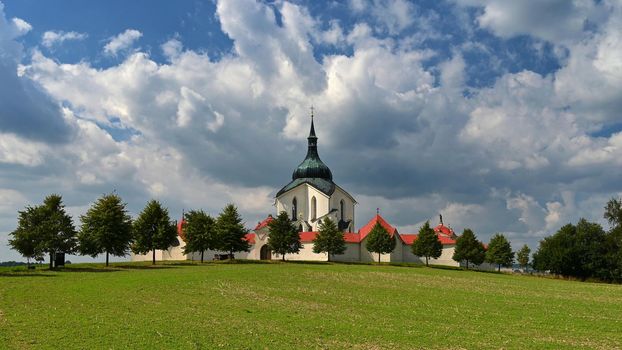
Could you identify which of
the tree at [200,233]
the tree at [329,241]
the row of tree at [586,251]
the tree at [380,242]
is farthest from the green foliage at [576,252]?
the tree at [200,233]

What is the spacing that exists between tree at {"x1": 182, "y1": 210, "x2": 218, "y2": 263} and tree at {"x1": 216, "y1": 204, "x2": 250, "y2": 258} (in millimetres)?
1139

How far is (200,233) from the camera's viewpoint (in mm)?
71875

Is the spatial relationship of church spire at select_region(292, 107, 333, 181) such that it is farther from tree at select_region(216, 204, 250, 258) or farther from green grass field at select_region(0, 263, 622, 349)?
green grass field at select_region(0, 263, 622, 349)

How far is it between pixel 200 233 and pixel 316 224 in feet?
113

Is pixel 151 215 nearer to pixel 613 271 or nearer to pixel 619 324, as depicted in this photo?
pixel 619 324

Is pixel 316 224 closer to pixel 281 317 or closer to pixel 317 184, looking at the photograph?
pixel 317 184

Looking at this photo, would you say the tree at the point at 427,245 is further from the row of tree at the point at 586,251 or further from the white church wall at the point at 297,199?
the white church wall at the point at 297,199

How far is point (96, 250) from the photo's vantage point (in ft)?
200

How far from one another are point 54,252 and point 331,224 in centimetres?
4114

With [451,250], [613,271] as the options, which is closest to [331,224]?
[451,250]

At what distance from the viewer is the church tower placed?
103m

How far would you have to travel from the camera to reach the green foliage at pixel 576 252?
81.8 meters

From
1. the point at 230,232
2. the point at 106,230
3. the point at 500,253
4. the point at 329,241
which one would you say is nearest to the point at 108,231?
the point at 106,230

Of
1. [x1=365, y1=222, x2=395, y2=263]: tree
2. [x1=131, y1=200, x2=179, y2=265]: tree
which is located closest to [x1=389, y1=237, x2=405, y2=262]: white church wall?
[x1=365, y1=222, x2=395, y2=263]: tree
